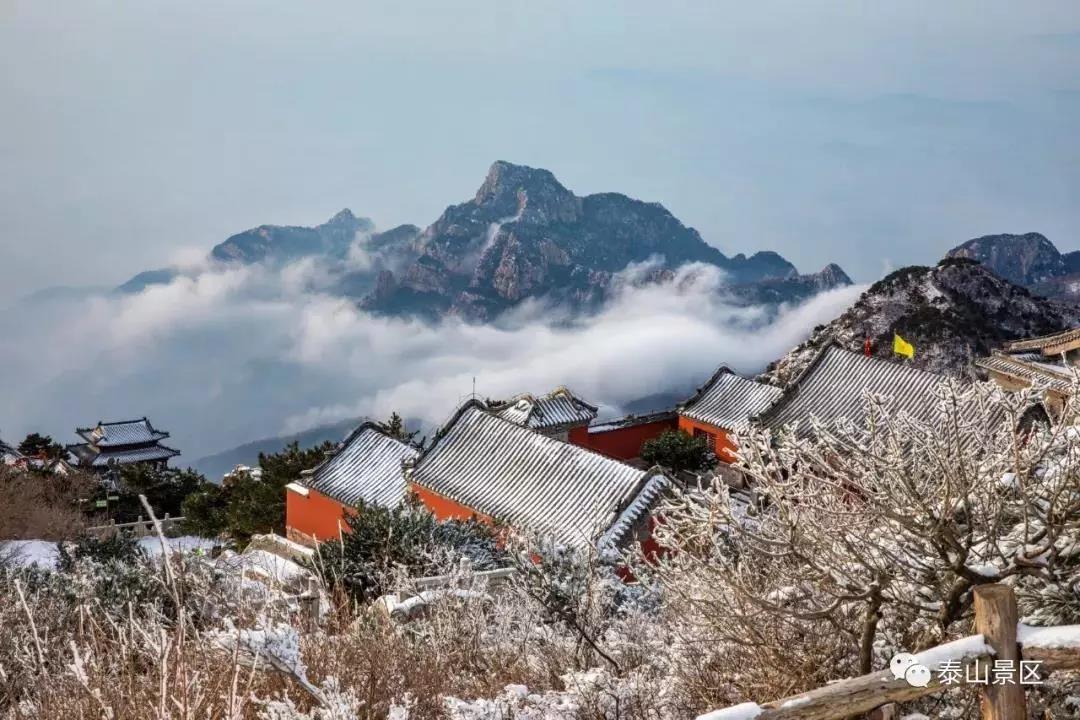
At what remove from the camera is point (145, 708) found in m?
3.55

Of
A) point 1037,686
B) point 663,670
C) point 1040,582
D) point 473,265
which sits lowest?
point 473,265

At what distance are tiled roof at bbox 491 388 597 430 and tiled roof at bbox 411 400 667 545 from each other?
10.3ft

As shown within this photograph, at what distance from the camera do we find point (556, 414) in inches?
791

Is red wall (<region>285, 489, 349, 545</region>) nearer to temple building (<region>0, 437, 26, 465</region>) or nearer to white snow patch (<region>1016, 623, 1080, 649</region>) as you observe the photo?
white snow patch (<region>1016, 623, 1080, 649</region>)

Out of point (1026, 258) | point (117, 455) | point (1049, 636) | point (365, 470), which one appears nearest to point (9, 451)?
point (117, 455)

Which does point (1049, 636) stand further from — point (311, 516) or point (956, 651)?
point (311, 516)

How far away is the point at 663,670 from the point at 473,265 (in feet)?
281

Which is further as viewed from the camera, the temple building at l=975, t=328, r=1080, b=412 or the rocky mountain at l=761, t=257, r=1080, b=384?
the rocky mountain at l=761, t=257, r=1080, b=384

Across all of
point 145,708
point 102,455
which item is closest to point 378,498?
point 145,708

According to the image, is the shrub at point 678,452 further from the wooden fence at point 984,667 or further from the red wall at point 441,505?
the wooden fence at point 984,667

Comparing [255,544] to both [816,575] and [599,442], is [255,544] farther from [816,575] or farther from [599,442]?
[816,575]

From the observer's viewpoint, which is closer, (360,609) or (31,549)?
(360,609)

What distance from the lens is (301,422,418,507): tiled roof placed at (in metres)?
16.3

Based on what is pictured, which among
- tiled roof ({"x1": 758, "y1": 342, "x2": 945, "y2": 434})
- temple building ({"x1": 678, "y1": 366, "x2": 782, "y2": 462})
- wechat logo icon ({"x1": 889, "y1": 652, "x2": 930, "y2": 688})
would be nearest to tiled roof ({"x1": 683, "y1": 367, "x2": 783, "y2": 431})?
temple building ({"x1": 678, "y1": 366, "x2": 782, "y2": 462})
